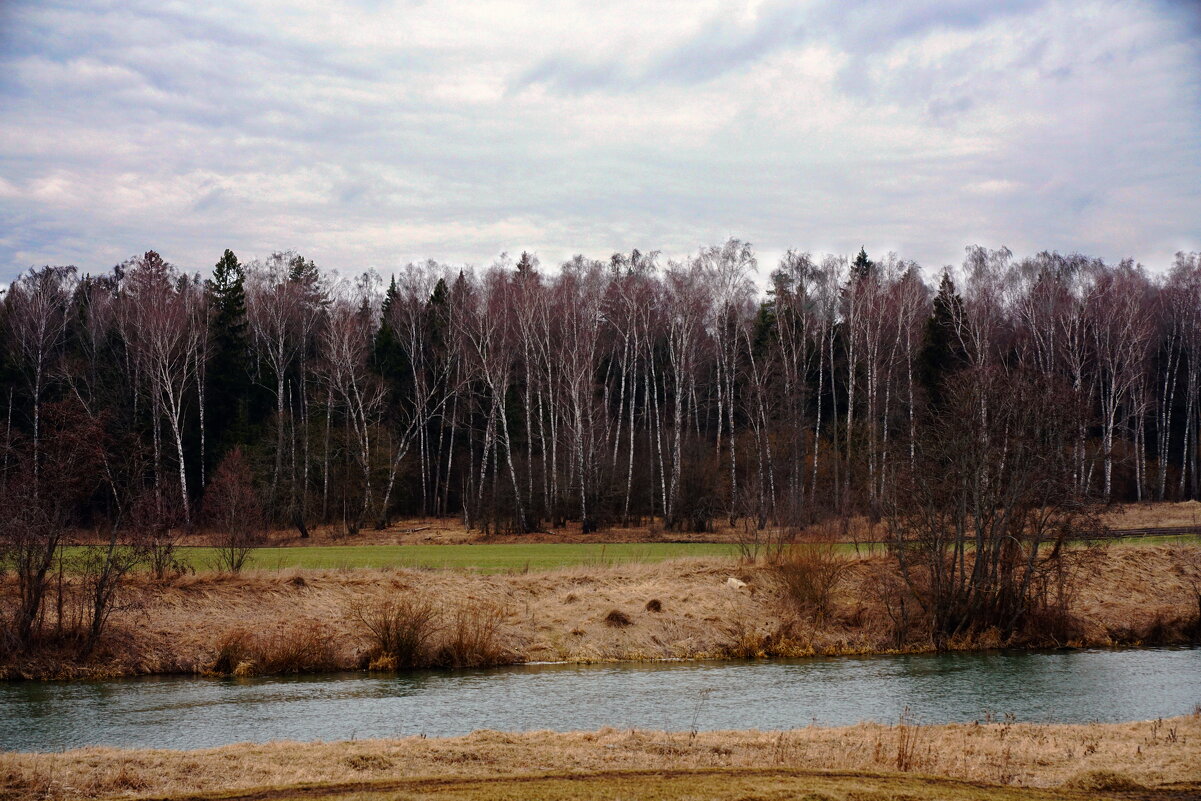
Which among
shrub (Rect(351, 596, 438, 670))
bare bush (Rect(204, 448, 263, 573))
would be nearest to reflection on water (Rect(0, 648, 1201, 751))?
shrub (Rect(351, 596, 438, 670))

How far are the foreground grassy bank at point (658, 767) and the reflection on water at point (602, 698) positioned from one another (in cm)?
334

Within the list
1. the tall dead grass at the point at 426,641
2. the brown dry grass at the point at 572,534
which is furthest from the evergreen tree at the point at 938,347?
the tall dead grass at the point at 426,641

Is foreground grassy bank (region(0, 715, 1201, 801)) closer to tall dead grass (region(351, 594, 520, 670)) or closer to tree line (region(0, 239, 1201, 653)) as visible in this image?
tall dead grass (region(351, 594, 520, 670))

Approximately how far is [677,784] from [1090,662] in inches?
773

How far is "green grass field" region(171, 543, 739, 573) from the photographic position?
122 ft

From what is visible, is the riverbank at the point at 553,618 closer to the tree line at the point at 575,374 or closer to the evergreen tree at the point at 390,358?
the tree line at the point at 575,374

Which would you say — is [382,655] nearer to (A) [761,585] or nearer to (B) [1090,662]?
(A) [761,585]

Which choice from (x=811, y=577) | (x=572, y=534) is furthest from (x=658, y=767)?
(x=572, y=534)

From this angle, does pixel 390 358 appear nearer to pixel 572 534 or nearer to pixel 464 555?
pixel 572 534

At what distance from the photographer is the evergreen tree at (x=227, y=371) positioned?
6762cm

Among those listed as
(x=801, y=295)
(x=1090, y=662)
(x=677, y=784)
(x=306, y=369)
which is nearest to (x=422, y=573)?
(x=1090, y=662)

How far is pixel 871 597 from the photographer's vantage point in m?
31.4

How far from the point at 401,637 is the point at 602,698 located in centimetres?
716

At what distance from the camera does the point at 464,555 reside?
43.8 meters
